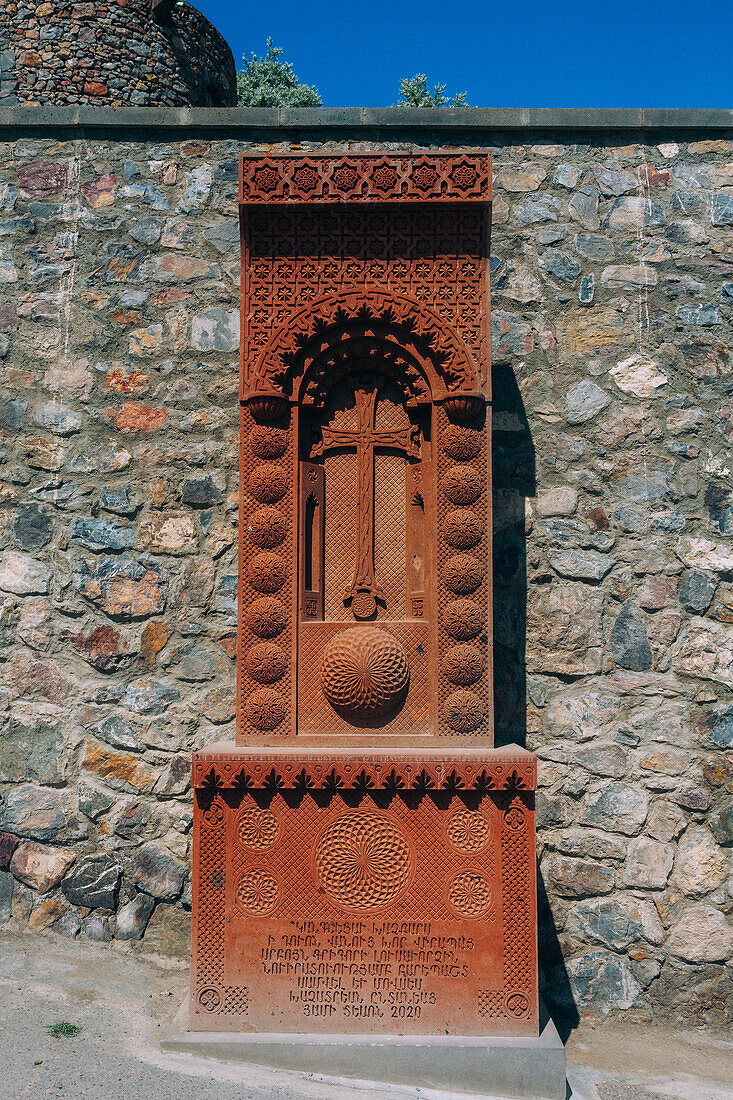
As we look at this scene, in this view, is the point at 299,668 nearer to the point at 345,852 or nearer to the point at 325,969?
the point at 345,852

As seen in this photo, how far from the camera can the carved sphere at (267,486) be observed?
329 cm

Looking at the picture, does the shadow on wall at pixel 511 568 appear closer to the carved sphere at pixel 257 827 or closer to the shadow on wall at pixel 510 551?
the shadow on wall at pixel 510 551

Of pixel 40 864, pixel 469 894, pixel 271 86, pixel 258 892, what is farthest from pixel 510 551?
pixel 271 86

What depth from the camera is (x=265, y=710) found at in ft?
10.6

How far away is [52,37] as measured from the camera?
7.28 meters

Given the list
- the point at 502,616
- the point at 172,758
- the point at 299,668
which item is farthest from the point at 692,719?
the point at 172,758

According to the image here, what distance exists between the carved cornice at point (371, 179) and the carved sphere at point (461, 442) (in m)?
0.87

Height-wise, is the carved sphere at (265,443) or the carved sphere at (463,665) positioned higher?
the carved sphere at (265,443)

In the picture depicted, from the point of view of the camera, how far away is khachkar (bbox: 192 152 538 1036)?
3.05 m

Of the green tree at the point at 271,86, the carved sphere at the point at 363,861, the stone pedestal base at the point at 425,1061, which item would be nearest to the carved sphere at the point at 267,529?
the carved sphere at the point at 363,861

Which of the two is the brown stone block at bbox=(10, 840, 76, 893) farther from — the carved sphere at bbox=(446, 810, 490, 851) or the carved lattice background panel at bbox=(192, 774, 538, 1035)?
the carved sphere at bbox=(446, 810, 490, 851)

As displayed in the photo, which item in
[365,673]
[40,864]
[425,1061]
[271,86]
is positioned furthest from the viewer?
[271,86]

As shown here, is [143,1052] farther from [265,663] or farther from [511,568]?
[511,568]

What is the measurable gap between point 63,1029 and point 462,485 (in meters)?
2.45
